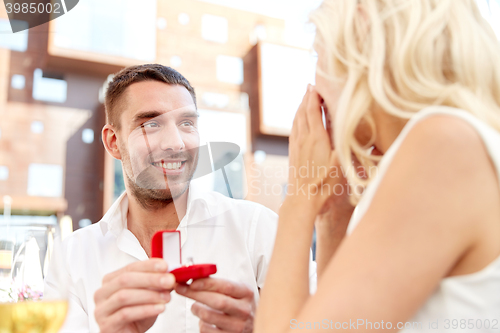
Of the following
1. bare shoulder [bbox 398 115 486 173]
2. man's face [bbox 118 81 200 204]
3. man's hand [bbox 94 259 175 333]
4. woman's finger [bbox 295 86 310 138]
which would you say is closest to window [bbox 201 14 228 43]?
man's face [bbox 118 81 200 204]

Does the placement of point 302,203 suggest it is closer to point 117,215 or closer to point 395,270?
point 395,270

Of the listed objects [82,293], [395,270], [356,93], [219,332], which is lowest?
[82,293]

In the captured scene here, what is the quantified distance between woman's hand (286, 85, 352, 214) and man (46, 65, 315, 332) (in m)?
0.28

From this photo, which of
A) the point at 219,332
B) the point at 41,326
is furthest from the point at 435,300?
the point at 41,326

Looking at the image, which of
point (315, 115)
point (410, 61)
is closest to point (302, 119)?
point (315, 115)

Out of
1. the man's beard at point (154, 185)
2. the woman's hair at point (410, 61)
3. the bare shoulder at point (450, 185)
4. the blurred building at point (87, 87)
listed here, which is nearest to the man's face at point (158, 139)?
the man's beard at point (154, 185)

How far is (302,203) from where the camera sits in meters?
0.53

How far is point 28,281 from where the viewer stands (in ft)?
1.68

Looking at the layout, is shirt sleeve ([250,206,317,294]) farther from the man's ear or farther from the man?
the man's ear

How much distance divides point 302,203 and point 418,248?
0.56ft

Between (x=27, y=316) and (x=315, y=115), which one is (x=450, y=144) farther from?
(x=27, y=316)

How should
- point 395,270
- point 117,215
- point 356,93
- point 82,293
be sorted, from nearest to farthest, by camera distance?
1. point 395,270
2. point 356,93
3. point 82,293
4. point 117,215

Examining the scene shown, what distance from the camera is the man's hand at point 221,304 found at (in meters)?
0.57

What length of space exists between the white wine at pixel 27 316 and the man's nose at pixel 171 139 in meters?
0.42
